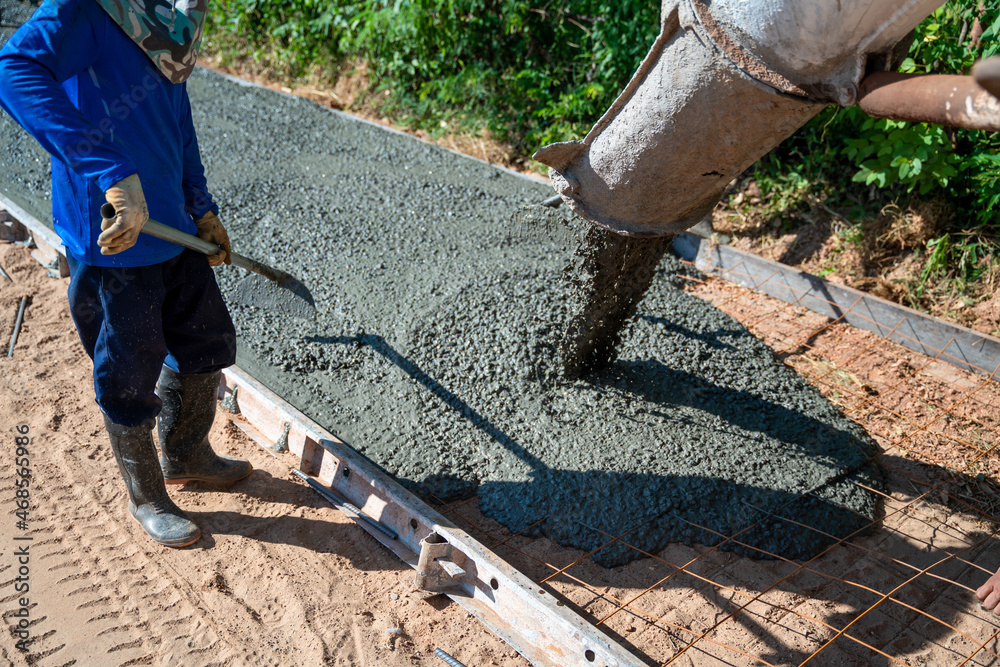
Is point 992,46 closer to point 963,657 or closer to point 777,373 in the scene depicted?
point 777,373

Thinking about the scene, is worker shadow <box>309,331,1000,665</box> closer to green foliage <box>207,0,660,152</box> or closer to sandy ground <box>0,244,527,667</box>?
sandy ground <box>0,244,527,667</box>

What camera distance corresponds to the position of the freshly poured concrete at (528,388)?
8.75 ft

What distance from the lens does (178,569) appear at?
232 centimetres

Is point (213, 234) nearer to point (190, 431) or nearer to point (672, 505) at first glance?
point (190, 431)

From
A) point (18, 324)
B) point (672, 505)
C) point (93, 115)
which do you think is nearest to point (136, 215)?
point (93, 115)

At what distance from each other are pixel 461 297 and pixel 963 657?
2.54 metres

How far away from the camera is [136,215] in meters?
1.88

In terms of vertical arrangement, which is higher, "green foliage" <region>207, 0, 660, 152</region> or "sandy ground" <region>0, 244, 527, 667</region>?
"green foliage" <region>207, 0, 660, 152</region>

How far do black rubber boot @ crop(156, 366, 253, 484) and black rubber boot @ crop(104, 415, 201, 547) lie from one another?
15cm

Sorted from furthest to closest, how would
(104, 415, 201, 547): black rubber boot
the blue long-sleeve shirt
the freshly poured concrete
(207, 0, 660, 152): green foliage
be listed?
1. (207, 0, 660, 152): green foliage
2. the freshly poured concrete
3. (104, 415, 201, 547): black rubber boot
4. the blue long-sleeve shirt

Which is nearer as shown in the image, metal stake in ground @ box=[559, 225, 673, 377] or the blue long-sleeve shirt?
the blue long-sleeve shirt

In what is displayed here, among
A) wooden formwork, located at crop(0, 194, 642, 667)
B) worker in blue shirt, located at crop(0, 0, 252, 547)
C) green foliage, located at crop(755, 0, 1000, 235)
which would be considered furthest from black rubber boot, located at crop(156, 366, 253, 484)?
green foliage, located at crop(755, 0, 1000, 235)

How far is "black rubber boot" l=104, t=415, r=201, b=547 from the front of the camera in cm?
235

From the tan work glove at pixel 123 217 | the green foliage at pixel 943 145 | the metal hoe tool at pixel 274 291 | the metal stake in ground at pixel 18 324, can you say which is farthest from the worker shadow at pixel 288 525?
the green foliage at pixel 943 145
